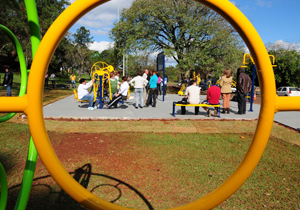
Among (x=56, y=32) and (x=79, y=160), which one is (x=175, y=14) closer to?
(x=79, y=160)

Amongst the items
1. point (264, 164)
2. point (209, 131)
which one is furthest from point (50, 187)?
point (209, 131)

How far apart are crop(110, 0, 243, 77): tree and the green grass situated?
651 inches

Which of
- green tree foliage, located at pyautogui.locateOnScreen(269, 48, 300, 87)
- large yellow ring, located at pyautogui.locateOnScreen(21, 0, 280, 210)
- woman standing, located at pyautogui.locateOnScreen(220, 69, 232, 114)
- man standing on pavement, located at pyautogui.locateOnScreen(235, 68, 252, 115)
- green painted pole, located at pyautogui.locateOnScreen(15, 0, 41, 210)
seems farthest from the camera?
green tree foliage, located at pyautogui.locateOnScreen(269, 48, 300, 87)

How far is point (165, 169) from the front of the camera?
4250mm

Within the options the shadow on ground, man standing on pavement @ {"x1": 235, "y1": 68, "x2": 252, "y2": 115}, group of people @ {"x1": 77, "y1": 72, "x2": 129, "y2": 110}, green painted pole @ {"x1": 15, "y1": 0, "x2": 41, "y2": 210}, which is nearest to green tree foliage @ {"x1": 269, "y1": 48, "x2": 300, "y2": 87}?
man standing on pavement @ {"x1": 235, "y1": 68, "x2": 252, "y2": 115}

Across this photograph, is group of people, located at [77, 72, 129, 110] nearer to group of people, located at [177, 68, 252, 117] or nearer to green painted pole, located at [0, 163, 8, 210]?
group of people, located at [177, 68, 252, 117]

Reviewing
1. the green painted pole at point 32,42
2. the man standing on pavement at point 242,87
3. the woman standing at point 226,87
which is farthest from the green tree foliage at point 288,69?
the green painted pole at point 32,42

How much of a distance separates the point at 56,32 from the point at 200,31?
22.4m

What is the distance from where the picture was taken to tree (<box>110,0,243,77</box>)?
70.7 ft

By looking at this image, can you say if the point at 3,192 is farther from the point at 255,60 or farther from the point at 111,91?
the point at 111,91

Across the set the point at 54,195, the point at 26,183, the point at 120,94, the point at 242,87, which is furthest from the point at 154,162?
the point at 242,87

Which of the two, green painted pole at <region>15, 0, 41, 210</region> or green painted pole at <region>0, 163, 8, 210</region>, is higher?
green painted pole at <region>15, 0, 41, 210</region>

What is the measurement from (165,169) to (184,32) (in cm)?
2022

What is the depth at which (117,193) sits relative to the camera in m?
3.37
